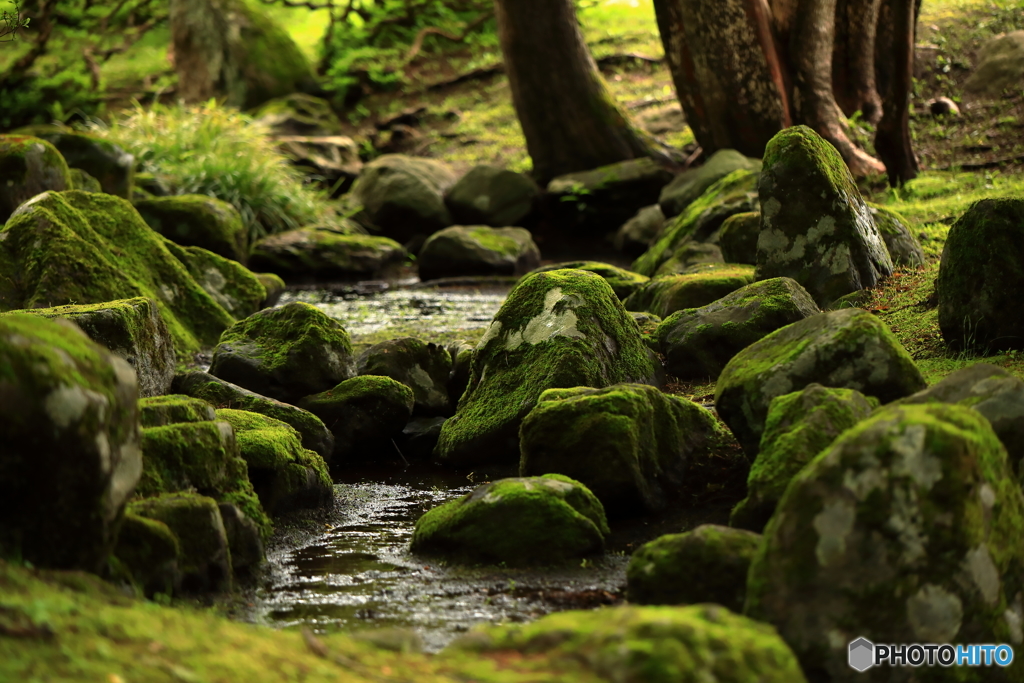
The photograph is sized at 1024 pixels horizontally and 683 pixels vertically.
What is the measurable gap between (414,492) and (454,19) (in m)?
25.3

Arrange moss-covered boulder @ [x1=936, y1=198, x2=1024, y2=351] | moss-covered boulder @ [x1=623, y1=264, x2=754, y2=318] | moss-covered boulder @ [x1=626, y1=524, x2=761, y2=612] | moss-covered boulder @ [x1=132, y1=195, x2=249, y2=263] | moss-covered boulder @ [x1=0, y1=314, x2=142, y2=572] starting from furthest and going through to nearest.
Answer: moss-covered boulder @ [x1=132, y1=195, x2=249, y2=263] → moss-covered boulder @ [x1=623, y1=264, x2=754, y2=318] → moss-covered boulder @ [x1=936, y1=198, x2=1024, y2=351] → moss-covered boulder @ [x1=626, y1=524, x2=761, y2=612] → moss-covered boulder @ [x1=0, y1=314, x2=142, y2=572]

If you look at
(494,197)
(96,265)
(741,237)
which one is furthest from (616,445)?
(494,197)

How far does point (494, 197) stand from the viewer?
16.6 meters

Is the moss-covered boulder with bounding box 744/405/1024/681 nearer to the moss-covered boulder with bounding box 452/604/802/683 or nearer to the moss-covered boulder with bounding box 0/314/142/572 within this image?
the moss-covered boulder with bounding box 452/604/802/683

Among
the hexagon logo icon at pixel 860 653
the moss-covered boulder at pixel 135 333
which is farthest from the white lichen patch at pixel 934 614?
the moss-covered boulder at pixel 135 333

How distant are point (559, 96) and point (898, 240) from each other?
30.1 ft

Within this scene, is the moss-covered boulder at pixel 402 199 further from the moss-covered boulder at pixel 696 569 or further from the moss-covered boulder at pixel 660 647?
the moss-covered boulder at pixel 660 647

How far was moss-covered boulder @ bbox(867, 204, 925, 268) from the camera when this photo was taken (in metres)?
8.76

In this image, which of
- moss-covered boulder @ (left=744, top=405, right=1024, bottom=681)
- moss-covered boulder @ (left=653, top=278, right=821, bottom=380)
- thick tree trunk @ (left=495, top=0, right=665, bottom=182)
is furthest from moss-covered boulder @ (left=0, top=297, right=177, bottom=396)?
thick tree trunk @ (left=495, top=0, right=665, bottom=182)

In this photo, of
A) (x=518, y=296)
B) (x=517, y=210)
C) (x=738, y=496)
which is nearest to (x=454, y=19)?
(x=517, y=210)

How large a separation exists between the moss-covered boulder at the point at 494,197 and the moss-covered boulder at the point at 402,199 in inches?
14.7

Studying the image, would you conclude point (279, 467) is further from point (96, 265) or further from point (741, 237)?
point (741, 237)

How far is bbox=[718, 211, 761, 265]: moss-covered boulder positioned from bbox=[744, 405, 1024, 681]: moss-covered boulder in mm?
5922

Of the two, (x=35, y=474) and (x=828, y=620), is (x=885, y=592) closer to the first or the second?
(x=828, y=620)
